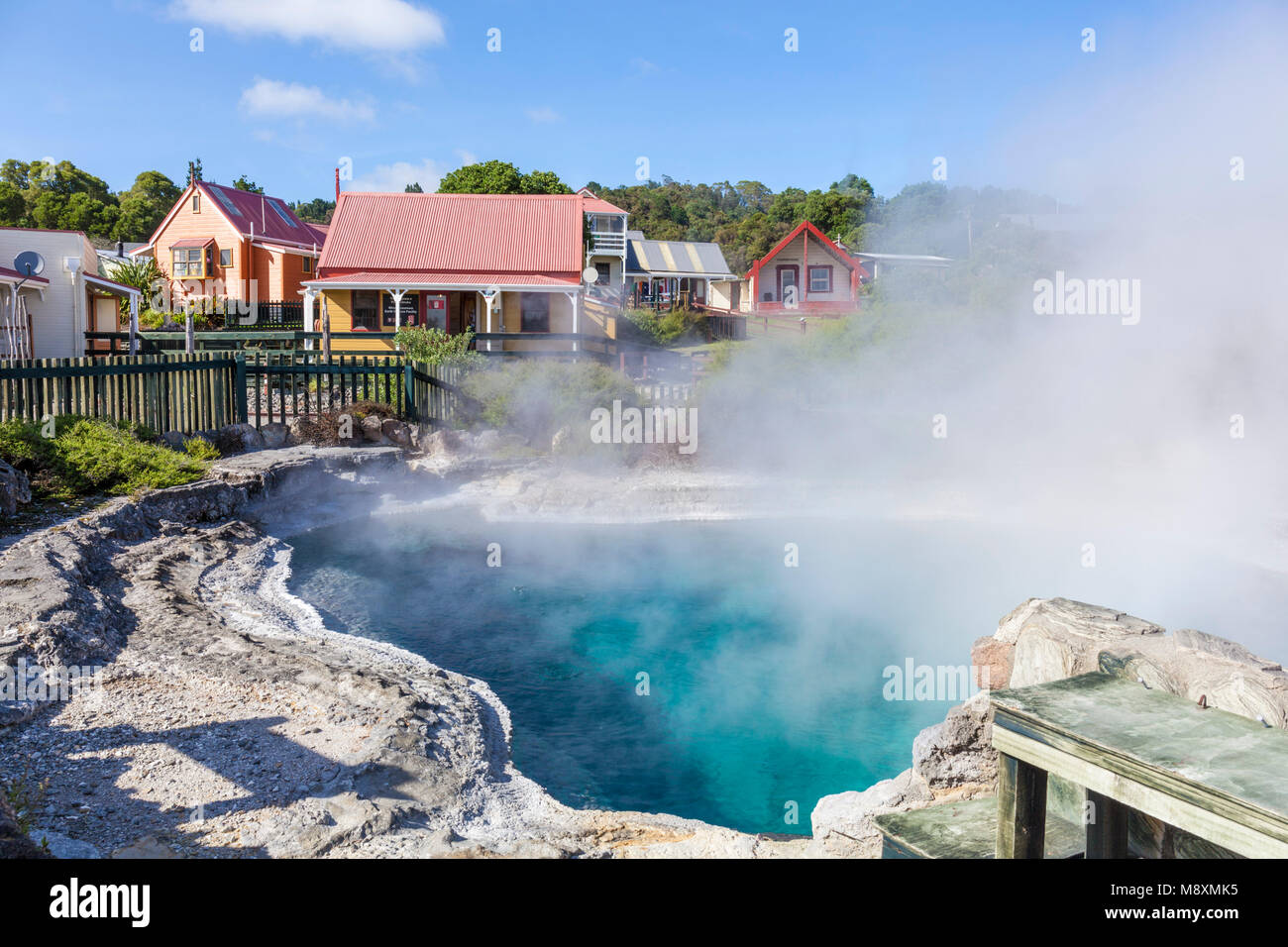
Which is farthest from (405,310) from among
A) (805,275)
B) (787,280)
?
(805,275)

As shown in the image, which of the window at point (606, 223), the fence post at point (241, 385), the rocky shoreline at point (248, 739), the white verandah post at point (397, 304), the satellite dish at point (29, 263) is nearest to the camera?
the rocky shoreline at point (248, 739)

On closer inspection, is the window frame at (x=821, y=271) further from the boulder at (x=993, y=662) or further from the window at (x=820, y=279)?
the boulder at (x=993, y=662)

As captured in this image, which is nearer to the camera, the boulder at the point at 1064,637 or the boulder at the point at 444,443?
the boulder at the point at 1064,637

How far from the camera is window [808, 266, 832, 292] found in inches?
1571

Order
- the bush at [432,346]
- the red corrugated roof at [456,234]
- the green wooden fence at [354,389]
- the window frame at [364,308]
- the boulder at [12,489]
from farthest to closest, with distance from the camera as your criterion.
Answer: the red corrugated roof at [456,234] → the window frame at [364,308] → the bush at [432,346] → the green wooden fence at [354,389] → the boulder at [12,489]

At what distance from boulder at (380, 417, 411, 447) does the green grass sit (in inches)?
165

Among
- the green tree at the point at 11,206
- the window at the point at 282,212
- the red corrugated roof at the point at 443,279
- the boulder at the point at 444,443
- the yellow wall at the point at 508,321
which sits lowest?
the boulder at the point at 444,443

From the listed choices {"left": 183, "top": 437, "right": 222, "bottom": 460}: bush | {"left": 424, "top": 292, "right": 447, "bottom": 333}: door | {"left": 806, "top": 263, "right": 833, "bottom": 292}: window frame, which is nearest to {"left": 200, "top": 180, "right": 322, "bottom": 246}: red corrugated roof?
{"left": 424, "top": 292, "right": 447, "bottom": 333}: door

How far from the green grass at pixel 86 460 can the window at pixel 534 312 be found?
610 inches

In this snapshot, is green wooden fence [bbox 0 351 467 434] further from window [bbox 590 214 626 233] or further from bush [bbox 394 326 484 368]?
window [bbox 590 214 626 233]

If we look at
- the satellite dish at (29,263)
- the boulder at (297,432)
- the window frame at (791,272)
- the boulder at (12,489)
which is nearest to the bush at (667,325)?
the window frame at (791,272)

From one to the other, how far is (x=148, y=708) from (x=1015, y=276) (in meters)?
15.8

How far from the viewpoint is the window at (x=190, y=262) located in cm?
3547

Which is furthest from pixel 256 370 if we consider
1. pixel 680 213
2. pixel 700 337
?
pixel 680 213
